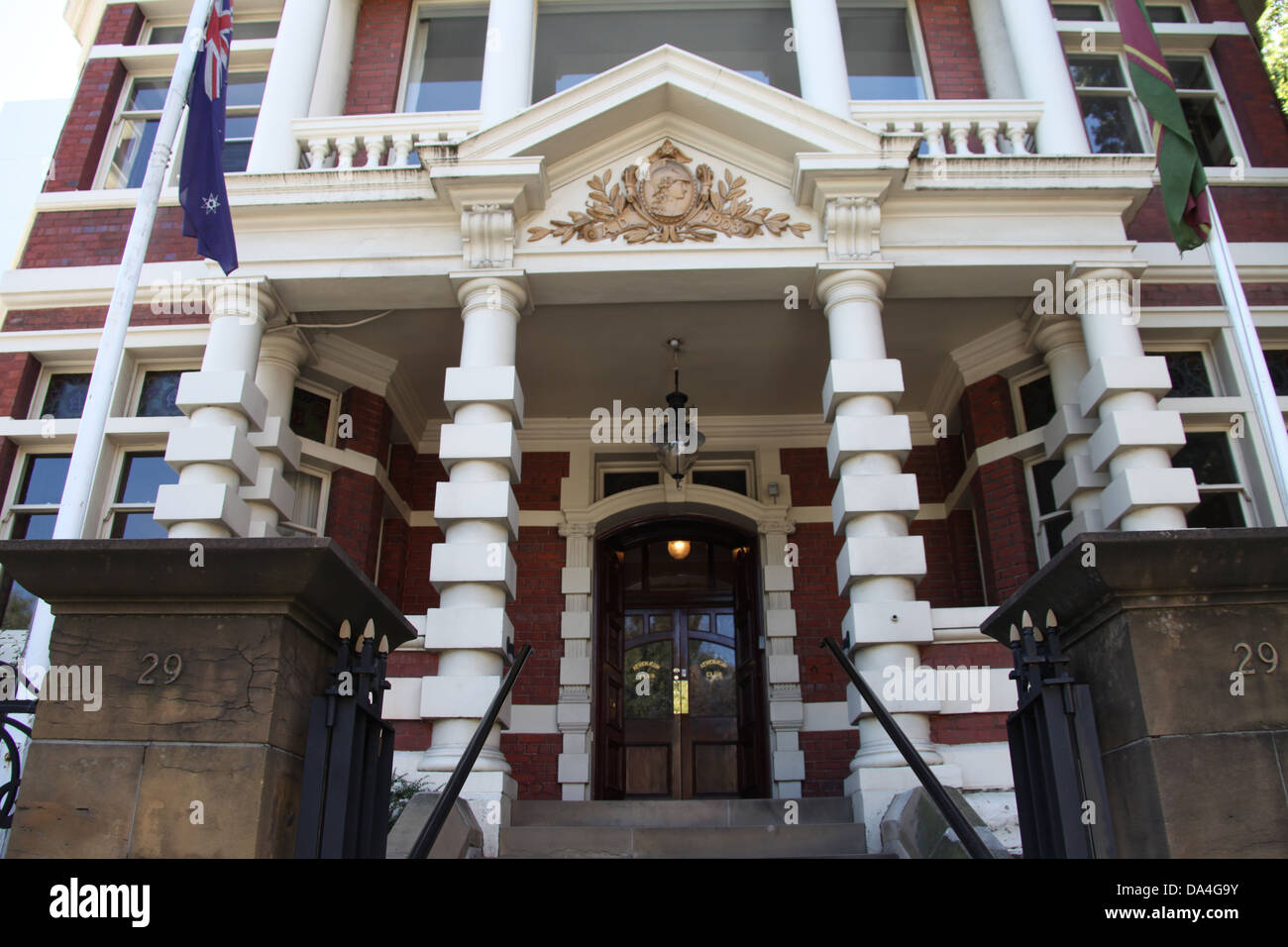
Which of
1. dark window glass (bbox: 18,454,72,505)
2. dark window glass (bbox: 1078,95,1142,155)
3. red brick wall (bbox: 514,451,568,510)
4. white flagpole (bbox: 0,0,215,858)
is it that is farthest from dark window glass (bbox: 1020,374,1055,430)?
dark window glass (bbox: 18,454,72,505)

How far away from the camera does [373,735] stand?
10.5 feet

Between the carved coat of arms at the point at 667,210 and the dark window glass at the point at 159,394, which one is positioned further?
the dark window glass at the point at 159,394

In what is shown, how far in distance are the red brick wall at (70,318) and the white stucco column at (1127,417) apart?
25.2 feet

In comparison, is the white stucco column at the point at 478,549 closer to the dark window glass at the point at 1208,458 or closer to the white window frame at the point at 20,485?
the white window frame at the point at 20,485

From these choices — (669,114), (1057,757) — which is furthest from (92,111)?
(1057,757)

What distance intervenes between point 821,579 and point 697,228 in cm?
408

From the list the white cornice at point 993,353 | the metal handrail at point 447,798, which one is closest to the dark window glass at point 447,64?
the white cornice at point 993,353

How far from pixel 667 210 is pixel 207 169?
3567 millimetres

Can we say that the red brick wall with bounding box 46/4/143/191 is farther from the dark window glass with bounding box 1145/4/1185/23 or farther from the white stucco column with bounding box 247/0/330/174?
the dark window glass with bounding box 1145/4/1185/23

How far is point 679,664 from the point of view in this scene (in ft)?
37.9

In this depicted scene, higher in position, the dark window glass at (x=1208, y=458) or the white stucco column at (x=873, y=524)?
the dark window glass at (x=1208, y=458)

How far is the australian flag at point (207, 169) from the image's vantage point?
7.44m

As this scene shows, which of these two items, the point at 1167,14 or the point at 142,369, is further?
the point at 1167,14

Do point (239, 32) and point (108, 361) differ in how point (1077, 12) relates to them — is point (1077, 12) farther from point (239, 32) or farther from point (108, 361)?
point (108, 361)
